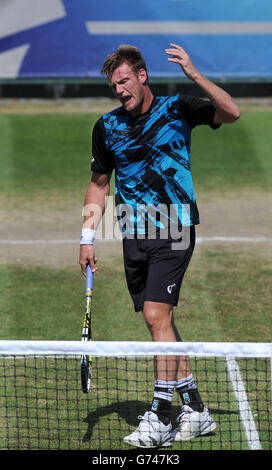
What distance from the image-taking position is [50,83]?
1909 cm

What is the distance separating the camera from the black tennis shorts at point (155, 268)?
6.39 m

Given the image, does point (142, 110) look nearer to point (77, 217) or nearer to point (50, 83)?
point (77, 217)

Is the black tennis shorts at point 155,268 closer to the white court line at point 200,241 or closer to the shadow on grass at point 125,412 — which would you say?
the shadow on grass at point 125,412

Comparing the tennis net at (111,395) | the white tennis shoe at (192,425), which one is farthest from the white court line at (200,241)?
the white tennis shoe at (192,425)

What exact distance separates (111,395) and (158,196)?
1878 millimetres

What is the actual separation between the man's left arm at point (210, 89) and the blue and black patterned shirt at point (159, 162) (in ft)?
0.64

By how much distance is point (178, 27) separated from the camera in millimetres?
17797

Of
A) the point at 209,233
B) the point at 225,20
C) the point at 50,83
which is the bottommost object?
the point at 209,233

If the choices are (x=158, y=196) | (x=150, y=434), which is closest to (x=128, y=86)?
(x=158, y=196)

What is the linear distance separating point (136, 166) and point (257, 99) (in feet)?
45.0

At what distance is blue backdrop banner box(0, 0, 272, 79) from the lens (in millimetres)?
17672

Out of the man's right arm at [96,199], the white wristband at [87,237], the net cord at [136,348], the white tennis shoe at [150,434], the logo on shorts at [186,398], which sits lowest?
the white tennis shoe at [150,434]

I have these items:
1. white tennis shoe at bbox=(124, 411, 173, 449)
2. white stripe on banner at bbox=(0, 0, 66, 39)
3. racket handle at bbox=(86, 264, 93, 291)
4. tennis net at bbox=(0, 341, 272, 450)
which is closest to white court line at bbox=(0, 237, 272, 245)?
tennis net at bbox=(0, 341, 272, 450)
